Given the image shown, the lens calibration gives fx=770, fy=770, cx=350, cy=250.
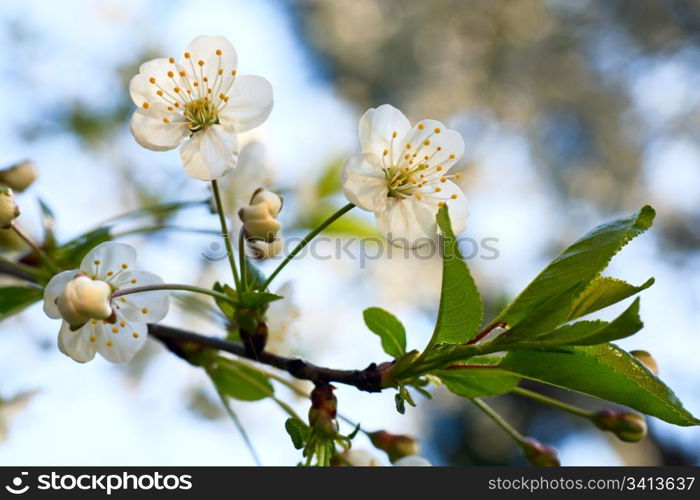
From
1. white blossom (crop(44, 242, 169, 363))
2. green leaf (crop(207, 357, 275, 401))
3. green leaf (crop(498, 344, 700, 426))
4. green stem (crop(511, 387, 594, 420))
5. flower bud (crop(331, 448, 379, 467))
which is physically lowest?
green leaf (crop(498, 344, 700, 426))

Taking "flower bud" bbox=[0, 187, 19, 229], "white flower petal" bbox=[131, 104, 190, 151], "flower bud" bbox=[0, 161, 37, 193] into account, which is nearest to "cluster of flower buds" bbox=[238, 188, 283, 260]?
"white flower petal" bbox=[131, 104, 190, 151]

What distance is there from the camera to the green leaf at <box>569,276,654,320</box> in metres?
0.56

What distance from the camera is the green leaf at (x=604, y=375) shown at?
56cm

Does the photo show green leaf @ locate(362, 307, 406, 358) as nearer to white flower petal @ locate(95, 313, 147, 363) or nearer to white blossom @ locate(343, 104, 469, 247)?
white blossom @ locate(343, 104, 469, 247)

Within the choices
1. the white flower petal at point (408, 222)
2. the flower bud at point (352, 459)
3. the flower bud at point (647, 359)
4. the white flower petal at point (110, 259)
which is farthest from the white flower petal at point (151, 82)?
the flower bud at point (647, 359)

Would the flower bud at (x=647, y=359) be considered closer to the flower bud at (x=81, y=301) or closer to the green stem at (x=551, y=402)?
the green stem at (x=551, y=402)

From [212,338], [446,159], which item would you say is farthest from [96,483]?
[446,159]

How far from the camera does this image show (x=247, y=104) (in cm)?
73

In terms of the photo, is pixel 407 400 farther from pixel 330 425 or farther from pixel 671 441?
pixel 671 441

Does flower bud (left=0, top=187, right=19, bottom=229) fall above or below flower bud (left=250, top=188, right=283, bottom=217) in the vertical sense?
above

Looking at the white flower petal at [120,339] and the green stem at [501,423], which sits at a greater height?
the white flower petal at [120,339]

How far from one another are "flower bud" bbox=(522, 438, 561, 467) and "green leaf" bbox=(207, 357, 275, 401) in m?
0.27

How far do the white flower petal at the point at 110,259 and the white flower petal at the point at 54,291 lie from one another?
0.07m

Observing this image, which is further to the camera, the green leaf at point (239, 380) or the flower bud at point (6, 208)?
the green leaf at point (239, 380)
